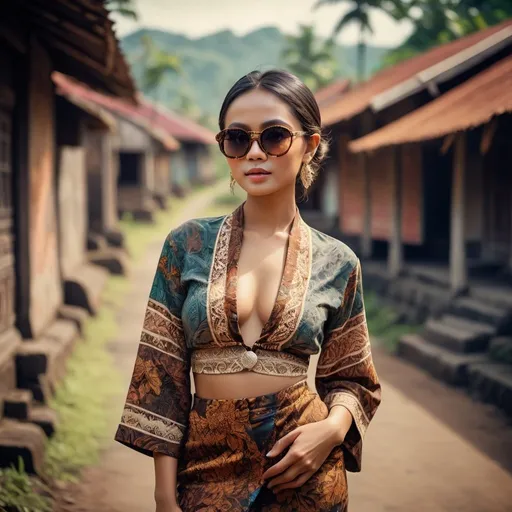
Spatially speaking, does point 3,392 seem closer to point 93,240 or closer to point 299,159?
point 299,159

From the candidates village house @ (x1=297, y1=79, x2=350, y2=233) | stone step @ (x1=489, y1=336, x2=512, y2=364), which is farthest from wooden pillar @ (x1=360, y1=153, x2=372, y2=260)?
stone step @ (x1=489, y1=336, x2=512, y2=364)

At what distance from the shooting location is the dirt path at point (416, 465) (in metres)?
4.80

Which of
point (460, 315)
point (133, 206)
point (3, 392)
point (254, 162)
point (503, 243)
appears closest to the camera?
point (254, 162)

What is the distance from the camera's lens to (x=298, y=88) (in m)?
2.06

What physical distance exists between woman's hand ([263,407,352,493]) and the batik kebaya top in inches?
6.7

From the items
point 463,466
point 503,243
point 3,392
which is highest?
point 503,243

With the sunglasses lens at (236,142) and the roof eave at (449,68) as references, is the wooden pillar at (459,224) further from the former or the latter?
the sunglasses lens at (236,142)

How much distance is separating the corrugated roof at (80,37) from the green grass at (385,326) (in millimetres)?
4555

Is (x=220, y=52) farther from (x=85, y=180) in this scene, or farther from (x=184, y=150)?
(x=85, y=180)

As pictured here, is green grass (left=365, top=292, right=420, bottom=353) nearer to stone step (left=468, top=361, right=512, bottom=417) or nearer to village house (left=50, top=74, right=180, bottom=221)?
stone step (left=468, top=361, right=512, bottom=417)

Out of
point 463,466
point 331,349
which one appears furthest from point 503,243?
point 331,349

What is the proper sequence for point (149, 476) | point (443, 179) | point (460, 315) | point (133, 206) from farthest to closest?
point (133, 206)
point (443, 179)
point (460, 315)
point (149, 476)

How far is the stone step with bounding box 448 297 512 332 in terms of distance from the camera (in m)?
8.15

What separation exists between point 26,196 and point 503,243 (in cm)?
679
